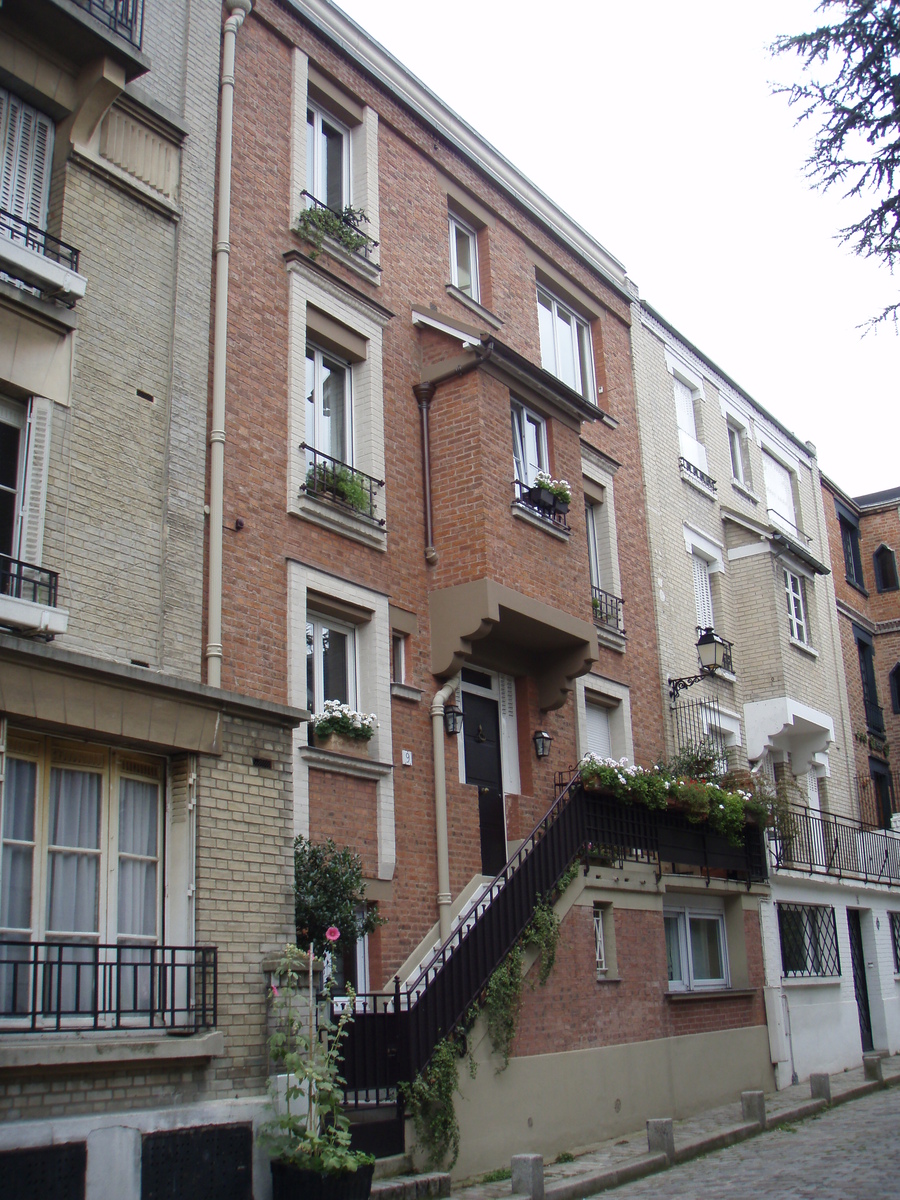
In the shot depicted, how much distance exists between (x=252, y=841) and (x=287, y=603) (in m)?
3.56

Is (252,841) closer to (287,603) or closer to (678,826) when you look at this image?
(287,603)

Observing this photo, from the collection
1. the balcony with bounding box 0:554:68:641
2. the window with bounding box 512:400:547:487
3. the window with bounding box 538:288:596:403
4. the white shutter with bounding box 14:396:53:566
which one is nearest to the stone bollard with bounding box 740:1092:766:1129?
the window with bounding box 512:400:547:487

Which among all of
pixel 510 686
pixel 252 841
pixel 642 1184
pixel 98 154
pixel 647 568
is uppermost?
pixel 98 154

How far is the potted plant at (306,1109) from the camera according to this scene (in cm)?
854

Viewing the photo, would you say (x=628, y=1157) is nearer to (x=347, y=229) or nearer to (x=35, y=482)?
(x=35, y=482)

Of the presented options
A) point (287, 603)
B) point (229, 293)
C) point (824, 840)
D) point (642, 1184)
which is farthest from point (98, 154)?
point (824, 840)

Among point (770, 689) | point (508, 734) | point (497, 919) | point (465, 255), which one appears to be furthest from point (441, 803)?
point (770, 689)

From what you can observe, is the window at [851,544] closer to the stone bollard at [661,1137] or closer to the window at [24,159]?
the stone bollard at [661,1137]

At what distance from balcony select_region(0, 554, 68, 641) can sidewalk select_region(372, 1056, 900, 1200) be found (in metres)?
5.10

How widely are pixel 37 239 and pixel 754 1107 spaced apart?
1197 cm

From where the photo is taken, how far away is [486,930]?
12148mm

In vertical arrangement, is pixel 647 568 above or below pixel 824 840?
above

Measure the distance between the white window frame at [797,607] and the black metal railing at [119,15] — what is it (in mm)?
16107

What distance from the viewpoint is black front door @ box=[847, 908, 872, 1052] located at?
2225 cm
